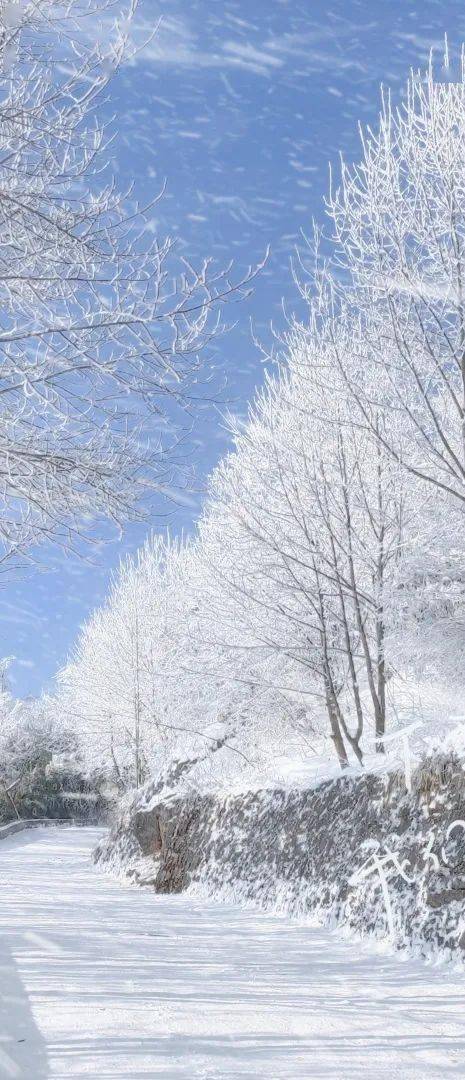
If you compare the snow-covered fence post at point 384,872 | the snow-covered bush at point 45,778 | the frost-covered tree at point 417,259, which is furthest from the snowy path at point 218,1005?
the snow-covered bush at point 45,778

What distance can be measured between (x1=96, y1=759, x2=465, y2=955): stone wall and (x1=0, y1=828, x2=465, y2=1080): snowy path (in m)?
0.36

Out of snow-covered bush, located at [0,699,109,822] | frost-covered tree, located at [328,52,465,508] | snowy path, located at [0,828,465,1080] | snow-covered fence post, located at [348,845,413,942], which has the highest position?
frost-covered tree, located at [328,52,465,508]

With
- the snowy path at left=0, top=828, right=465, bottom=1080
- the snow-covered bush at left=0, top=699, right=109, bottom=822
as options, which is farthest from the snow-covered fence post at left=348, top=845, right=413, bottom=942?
the snow-covered bush at left=0, top=699, right=109, bottom=822

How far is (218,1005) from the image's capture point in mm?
5223

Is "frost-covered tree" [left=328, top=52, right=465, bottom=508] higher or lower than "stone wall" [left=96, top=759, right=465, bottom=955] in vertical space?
higher

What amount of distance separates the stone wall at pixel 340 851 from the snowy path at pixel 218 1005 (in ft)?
1.18

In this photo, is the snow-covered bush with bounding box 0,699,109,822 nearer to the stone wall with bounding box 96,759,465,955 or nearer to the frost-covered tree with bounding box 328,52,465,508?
the stone wall with bounding box 96,759,465,955

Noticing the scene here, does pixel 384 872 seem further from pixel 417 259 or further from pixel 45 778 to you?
pixel 45 778

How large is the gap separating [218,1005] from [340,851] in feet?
12.6

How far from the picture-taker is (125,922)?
31.9 feet

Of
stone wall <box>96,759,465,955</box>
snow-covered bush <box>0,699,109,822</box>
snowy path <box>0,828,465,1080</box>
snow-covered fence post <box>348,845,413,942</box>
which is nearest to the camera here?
snowy path <box>0,828,465,1080</box>

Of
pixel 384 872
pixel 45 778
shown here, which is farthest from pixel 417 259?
pixel 45 778

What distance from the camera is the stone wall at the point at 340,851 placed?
22.4 feet

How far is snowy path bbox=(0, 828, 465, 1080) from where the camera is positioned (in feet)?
13.5
